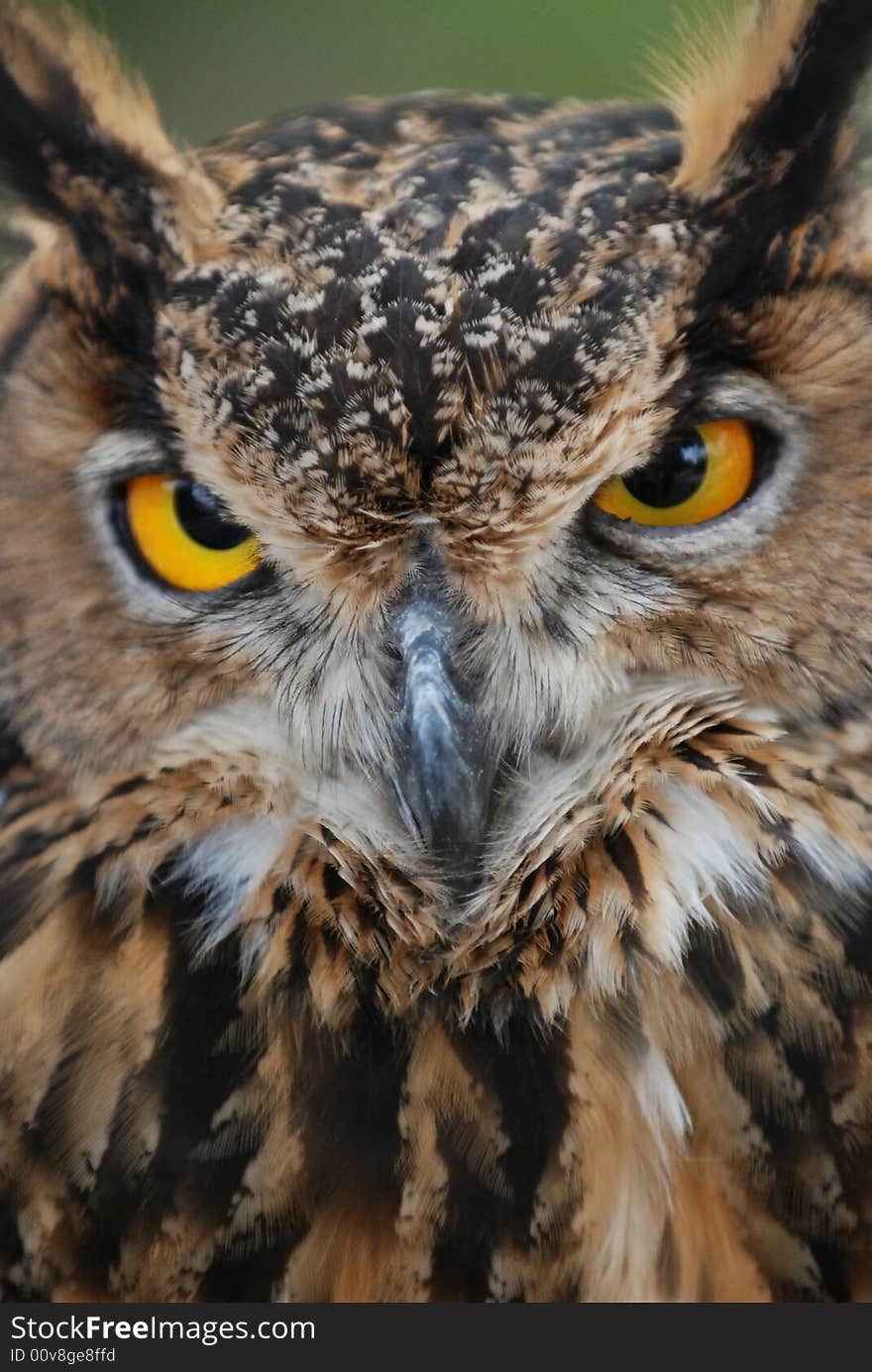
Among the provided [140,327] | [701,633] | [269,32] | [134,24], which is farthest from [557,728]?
[269,32]

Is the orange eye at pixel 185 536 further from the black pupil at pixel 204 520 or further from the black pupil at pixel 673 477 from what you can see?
the black pupil at pixel 673 477

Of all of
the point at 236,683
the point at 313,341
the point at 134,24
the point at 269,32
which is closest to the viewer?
the point at 313,341

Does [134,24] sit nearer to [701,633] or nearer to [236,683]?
[236,683]

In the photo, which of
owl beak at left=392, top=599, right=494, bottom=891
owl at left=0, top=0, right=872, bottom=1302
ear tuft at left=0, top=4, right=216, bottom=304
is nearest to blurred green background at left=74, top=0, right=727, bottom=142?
ear tuft at left=0, top=4, right=216, bottom=304

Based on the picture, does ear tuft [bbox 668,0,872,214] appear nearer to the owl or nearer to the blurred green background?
the owl

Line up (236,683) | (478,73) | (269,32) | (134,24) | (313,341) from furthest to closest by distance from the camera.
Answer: (478,73) → (269,32) → (134,24) → (236,683) → (313,341)

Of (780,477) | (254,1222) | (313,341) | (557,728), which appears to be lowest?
(254,1222)

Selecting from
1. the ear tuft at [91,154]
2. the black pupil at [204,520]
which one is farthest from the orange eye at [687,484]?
the ear tuft at [91,154]

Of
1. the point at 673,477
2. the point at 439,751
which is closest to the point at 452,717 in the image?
the point at 439,751
